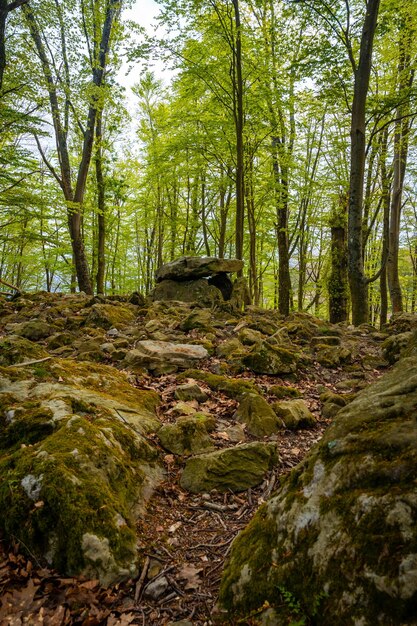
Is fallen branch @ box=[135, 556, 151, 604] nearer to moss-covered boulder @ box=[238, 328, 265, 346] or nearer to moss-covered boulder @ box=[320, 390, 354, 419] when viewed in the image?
moss-covered boulder @ box=[320, 390, 354, 419]

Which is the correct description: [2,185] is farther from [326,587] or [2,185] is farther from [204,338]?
[326,587]

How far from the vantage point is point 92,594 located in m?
1.82

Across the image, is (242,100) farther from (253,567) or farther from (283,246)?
(253,567)

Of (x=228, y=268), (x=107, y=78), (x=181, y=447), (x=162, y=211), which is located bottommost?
(x=181, y=447)

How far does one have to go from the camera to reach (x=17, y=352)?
3996mm

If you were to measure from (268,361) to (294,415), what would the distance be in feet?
5.09

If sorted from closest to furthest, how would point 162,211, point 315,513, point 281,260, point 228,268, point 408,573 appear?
1. point 408,573
2. point 315,513
3. point 228,268
4. point 281,260
5. point 162,211

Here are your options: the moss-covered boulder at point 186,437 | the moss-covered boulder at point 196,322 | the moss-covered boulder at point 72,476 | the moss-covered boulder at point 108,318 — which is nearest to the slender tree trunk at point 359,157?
the moss-covered boulder at point 196,322

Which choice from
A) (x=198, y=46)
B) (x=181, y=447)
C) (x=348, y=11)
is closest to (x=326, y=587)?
(x=181, y=447)

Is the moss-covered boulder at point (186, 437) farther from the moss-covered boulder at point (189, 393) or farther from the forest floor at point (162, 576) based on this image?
the moss-covered boulder at point (189, 393)

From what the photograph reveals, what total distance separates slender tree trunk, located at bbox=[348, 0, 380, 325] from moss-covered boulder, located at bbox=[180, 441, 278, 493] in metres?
6.52

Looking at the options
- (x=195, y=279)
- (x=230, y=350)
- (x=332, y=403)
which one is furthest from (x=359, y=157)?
(x=332, y=403)

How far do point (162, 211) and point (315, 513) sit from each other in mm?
21552

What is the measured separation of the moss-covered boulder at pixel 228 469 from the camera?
2.88 m
